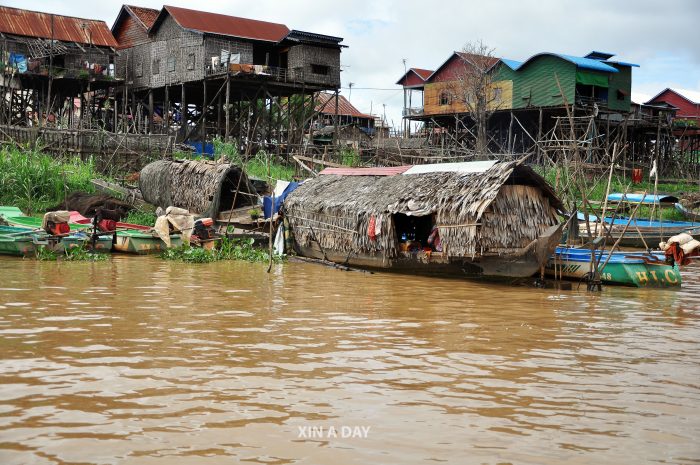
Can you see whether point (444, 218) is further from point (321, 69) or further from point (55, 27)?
point (55, 27)

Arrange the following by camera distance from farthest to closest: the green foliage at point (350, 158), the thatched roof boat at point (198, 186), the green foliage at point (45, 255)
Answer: the green foliage at point (350, 158)
the thatched roof boat at point (198, 186)
the green foliage at point (45, 255)

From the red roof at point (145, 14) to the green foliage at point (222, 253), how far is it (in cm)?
2015

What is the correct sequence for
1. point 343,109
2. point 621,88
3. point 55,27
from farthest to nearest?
point 343,109, point 621,88, point 55,27

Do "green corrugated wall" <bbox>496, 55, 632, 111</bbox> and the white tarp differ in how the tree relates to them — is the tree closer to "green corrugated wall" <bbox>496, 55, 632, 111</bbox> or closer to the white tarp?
"green corrugated wall" <bbox>496, 55, 632, 111</bbox>

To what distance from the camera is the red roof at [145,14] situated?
1276 inches

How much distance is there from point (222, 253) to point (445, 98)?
23075 mm

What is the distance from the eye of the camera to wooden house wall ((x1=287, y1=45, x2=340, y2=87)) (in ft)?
95.3

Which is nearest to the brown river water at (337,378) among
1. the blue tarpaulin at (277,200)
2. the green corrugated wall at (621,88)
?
the blue tarpaulin at (277,200)

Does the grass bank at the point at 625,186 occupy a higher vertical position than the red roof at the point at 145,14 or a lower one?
lower

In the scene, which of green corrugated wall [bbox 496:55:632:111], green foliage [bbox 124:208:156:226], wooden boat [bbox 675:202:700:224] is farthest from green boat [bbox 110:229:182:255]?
green corrugated wall [bbox 496:55:632:111]

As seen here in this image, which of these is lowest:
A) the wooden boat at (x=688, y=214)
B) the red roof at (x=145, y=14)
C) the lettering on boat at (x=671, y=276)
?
the lettering on boat at (x=671, y=276)

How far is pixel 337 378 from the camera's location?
560 cm

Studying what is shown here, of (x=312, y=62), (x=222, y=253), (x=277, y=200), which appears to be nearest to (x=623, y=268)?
(x=222, y=253)

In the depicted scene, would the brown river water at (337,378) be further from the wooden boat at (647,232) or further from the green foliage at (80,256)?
the wooden boat at (647,232)
